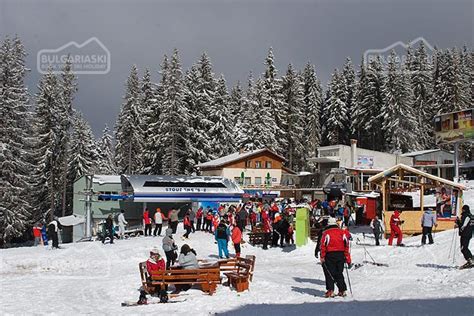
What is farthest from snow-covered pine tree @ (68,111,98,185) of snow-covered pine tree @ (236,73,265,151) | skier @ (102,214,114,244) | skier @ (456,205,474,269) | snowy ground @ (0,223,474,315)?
skier @ (456,205,474,269)

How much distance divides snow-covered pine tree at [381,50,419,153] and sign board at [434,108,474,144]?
13601 millimetres

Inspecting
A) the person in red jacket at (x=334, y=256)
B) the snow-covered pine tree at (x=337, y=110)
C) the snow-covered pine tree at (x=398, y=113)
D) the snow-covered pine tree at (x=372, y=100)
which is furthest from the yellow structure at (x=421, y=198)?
the snow-covered pine tree at (x=337, y=110)

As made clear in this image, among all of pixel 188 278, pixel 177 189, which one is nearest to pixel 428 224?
→ pixel 188 278

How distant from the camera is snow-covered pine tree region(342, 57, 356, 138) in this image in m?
68.8

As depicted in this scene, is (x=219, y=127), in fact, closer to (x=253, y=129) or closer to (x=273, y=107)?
(x=253, y=129)

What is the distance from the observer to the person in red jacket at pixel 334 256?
1045 centimetres

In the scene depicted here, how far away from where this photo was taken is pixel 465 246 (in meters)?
12.8

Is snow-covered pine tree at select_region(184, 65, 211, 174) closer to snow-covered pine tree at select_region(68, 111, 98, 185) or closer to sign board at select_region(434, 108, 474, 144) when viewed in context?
snow-covered pine tree at select_region(68, 111, 98, 185)

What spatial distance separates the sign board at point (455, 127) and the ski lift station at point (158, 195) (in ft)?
64.5

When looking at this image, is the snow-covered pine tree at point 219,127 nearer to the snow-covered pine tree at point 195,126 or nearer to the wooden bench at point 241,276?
the snow-covered pine tree at point 195,126

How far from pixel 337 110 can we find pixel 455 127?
25673 millimetres

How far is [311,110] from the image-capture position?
67438 millimetres

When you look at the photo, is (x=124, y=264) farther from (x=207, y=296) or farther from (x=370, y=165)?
(x=370, y=165)

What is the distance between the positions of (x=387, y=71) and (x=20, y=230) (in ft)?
142
